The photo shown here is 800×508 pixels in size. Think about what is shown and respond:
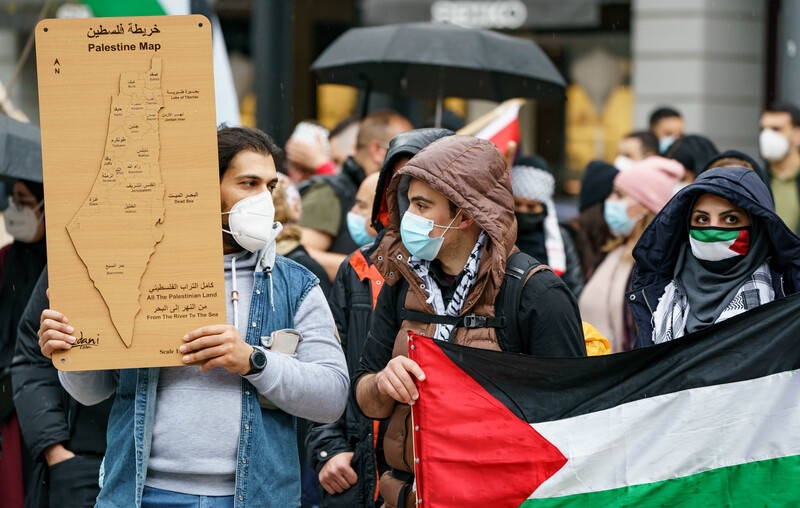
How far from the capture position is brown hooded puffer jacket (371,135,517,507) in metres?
3.52

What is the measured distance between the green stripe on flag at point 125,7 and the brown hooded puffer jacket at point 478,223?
4377 mm

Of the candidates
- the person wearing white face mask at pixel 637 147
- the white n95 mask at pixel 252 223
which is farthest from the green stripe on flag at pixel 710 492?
the person wearing white face mask at pixel 637 147

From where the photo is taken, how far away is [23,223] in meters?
5.50

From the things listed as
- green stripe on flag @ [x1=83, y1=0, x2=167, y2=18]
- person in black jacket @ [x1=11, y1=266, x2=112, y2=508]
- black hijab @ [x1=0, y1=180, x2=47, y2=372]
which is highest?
green stripe on flag @ [x1=83, y1=0, x2=167, y2=18]

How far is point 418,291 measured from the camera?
A: 144 inches

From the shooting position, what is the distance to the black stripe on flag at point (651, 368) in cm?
354

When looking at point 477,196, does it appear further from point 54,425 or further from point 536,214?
point 536,214

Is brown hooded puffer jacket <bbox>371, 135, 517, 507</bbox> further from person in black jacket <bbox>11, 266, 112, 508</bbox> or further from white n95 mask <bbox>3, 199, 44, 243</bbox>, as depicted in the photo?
white n95 mask <bbox>3, 199, 44, 243</bbox>

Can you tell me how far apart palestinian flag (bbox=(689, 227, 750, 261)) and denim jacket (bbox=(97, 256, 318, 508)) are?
4.80 ft

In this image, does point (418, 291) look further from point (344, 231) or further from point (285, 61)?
point (285, 61)

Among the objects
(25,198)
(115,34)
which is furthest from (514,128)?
(115,34)

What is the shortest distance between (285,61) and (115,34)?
410 inches

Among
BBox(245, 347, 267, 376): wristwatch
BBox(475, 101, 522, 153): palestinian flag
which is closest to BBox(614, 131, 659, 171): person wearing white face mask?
BBox(475, 101, 522, 153): palestinian flag

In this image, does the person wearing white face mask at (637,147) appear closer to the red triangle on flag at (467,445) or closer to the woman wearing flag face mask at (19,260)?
the woman wearing flag face mask at (19,260)
